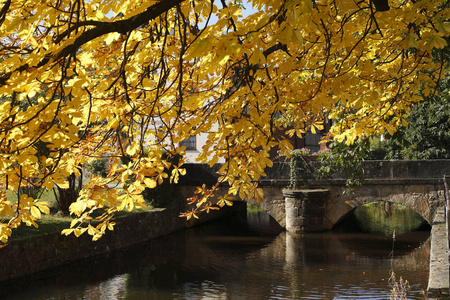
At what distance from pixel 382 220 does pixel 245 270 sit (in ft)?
30.1

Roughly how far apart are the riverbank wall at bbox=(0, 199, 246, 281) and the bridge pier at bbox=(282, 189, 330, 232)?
3495mm

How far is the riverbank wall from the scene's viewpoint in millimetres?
10039

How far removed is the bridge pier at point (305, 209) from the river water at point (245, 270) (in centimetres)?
42

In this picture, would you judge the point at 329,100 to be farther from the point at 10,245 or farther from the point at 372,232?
the point at 372,232

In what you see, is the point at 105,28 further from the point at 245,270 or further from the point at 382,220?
the point at 382,220

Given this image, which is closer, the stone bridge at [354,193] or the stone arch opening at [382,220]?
the stone bridge at [354,193]

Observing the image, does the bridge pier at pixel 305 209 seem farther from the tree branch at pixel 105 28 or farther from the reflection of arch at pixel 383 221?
the tree branch at pixel 105 28

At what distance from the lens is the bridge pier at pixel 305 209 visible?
15680 millimetres

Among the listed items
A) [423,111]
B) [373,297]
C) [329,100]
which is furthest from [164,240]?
[329,100]

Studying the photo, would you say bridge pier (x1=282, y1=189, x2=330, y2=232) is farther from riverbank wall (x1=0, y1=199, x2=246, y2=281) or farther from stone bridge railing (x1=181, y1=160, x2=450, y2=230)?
riverbank wall (x1=0, y1=199, x2=246, y2=281)

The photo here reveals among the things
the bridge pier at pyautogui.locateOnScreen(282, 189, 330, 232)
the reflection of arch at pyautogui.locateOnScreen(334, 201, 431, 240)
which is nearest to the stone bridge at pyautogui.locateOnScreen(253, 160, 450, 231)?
the bridge pier at pyautogui.locateOnScreen(282, 189, 330, 232)

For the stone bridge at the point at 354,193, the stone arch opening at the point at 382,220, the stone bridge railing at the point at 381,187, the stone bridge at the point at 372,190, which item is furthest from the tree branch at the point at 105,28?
the stone arch opening at the point at 382,220

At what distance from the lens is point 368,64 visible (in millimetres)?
3389

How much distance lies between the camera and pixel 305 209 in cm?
1580
